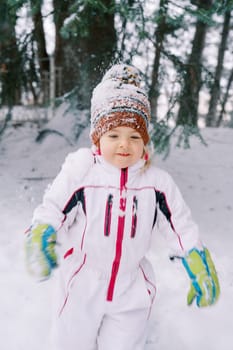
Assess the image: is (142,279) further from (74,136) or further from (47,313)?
(74,136)

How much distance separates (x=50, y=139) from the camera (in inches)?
256

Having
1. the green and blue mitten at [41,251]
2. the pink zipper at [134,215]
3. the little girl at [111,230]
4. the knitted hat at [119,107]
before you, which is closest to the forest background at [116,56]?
the knitted hat at [119,107]

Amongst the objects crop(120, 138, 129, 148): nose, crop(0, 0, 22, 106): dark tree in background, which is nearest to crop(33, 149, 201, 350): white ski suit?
crop(120, 138, 129, 148): nose

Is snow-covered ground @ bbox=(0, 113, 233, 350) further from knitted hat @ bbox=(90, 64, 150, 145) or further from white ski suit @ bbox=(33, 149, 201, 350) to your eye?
knitted hat @ bbox=(90, 64, 150, 145)

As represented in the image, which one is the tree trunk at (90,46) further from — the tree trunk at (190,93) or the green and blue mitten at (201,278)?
the green and blue mitten at (201,278)

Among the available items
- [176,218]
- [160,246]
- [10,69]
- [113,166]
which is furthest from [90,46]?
[176,218]

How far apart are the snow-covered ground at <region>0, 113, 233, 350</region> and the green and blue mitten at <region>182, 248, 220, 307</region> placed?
2.70 feet

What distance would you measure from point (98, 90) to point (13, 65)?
3315mm

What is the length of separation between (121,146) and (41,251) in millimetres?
631

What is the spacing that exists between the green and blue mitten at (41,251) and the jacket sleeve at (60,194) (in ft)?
0.19

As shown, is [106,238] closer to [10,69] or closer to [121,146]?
[121,146]

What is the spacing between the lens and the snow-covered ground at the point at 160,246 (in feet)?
8.41

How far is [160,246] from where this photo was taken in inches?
147

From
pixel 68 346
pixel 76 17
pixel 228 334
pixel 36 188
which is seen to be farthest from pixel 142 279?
pixel 36 188
